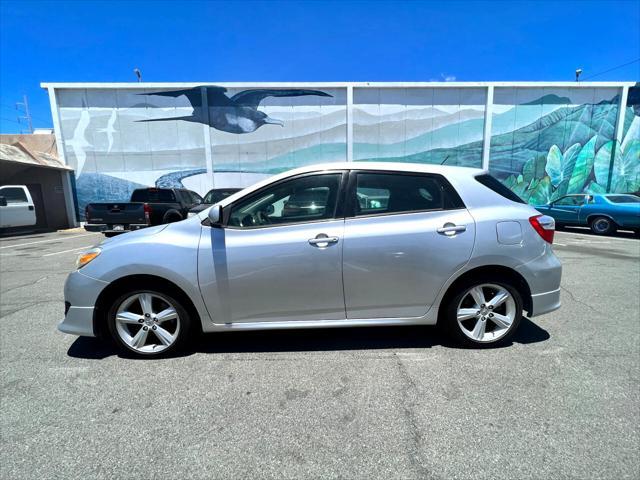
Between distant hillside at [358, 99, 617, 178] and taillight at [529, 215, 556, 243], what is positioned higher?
distant hillside at [358, 99, 617, 178]

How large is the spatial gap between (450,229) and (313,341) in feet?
5.68

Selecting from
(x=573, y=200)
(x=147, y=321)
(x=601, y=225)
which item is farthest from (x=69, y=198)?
(x=601, y=225)

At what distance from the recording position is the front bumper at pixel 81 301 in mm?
2734

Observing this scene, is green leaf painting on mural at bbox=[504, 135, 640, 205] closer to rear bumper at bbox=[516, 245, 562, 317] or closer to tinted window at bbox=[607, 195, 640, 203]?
tinted window at bbox=[607, 195, 640, 203]

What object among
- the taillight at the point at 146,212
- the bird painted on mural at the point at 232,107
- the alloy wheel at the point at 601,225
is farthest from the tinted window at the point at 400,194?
the bird painted on mural at the point at 232,107

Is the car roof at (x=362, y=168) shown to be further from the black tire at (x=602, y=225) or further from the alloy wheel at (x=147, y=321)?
the black tire at (x=602, y=225)

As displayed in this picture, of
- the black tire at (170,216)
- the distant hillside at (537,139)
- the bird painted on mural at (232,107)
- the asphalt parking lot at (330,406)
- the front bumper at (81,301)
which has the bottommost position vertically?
the asphalt parking lot at (330,406)

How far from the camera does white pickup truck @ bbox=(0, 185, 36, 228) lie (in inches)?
464

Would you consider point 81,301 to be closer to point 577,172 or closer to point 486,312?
point 486,312

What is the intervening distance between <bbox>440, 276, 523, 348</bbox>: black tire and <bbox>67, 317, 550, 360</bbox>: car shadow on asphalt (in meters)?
0.13

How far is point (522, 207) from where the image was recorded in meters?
3.00

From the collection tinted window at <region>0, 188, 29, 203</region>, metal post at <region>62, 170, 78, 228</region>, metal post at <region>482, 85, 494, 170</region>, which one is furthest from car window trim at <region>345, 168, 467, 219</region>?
metal post at <region>62, 170, 78, 228</region>

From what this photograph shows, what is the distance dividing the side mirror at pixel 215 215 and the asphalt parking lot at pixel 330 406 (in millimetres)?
1268

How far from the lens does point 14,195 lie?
40.6 feet
